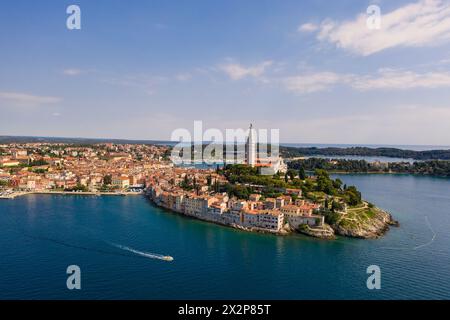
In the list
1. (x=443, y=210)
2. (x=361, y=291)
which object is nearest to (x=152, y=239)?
(x=361, y=291)

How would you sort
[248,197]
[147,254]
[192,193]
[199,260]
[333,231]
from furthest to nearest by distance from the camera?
[192,193], [248,197], [333,231], [147,254], [199,260]

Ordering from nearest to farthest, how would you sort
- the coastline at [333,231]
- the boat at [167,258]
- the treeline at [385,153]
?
1. the boat at [167,258]
2. the coastline at [333,231]
3. the treeline at [385,153]

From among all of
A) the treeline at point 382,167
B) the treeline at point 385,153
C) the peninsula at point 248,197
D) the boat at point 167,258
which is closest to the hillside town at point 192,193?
the peninsula at point 248,197

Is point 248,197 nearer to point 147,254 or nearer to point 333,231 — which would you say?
point 333,231

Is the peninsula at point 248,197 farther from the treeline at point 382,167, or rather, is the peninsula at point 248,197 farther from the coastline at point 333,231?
the treeline at point 382,167

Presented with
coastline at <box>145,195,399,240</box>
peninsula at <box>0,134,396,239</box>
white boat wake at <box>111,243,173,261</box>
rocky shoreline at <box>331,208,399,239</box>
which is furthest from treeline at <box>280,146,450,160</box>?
white boat wake at <box>111,243,173,261</box>

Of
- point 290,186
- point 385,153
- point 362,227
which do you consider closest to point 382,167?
point 290,186

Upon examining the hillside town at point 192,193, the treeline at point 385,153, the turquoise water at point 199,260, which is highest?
the treeline at point 385,153
